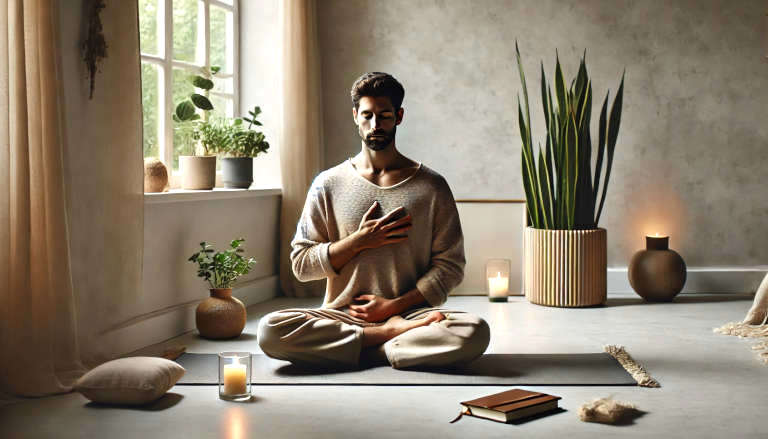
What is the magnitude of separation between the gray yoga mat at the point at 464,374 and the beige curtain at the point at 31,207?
18.7 inches

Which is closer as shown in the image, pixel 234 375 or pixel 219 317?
pixel 234 375

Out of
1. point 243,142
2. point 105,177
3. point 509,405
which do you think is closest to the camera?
point 509,405

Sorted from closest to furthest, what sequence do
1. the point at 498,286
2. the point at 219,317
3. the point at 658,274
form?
the point at 219,317 → the point at 658,274 → the point at 498,286

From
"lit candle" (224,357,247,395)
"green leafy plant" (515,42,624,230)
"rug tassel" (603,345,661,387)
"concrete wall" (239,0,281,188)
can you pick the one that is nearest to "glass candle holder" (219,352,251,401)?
"lit candle" (224,357,247,395)

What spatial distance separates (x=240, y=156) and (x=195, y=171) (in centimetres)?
42

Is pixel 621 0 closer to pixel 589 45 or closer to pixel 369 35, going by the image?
pixel 589 45

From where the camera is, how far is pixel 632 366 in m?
3.01

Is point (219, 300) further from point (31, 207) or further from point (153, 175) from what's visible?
point (31, 207)

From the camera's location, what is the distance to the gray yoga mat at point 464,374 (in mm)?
2793

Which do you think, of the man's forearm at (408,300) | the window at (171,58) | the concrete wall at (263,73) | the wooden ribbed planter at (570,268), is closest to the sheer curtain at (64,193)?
the window at (171,58)

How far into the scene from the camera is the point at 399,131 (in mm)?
5258

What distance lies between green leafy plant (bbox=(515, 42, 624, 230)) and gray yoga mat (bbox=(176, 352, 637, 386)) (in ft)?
5.17

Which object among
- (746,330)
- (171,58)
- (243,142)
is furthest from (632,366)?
(171,58)

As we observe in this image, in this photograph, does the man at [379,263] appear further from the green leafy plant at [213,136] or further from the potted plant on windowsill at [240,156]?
the potted plant on windowsill at [240,156]
